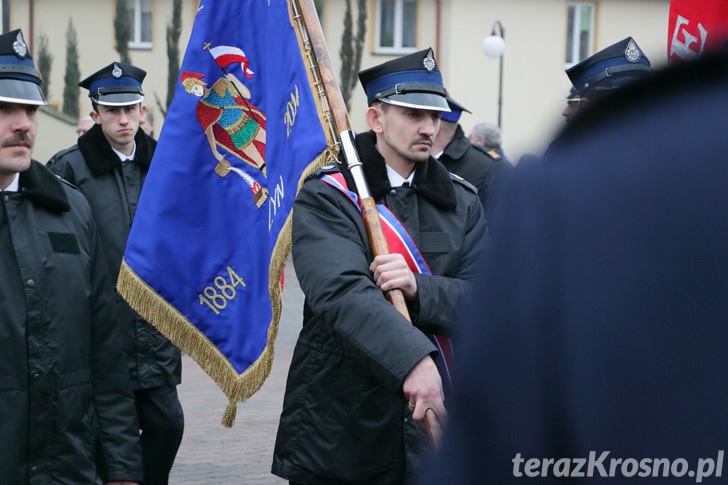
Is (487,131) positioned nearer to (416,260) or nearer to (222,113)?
(222,113)

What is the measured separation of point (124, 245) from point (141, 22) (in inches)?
1199

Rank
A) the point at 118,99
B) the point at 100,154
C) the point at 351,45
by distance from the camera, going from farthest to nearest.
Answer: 1. the point at 351,45
2. the point at 118,99
3. the point at 100,154

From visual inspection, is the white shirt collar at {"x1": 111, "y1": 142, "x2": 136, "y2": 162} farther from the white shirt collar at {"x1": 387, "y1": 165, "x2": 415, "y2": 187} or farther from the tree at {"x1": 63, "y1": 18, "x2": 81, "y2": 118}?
the tree at {"x1": 63, "y1": 18, "x2": 81, "y2": 118}

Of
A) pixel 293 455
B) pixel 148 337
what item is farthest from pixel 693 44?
pixel 148 337

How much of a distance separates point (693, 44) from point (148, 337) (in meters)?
3.13

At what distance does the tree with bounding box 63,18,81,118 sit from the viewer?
3322cm

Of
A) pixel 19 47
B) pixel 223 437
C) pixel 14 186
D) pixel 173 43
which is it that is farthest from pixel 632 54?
pixel 173 43

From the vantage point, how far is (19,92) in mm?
3658

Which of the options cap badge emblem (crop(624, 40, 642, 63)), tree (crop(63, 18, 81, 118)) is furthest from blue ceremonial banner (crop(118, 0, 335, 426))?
tree (crop(63, 18, 81, 118))

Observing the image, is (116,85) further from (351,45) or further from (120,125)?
(351,45)

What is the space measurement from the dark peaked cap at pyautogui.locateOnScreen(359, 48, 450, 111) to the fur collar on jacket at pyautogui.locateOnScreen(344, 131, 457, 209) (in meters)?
0.17

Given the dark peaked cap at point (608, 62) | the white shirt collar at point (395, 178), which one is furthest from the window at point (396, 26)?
the white shirt collar at point (395, 178)

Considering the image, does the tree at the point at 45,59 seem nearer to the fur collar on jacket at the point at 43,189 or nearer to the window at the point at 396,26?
the window at the point at 396,26

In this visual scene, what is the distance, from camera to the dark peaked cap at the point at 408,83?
404cm
